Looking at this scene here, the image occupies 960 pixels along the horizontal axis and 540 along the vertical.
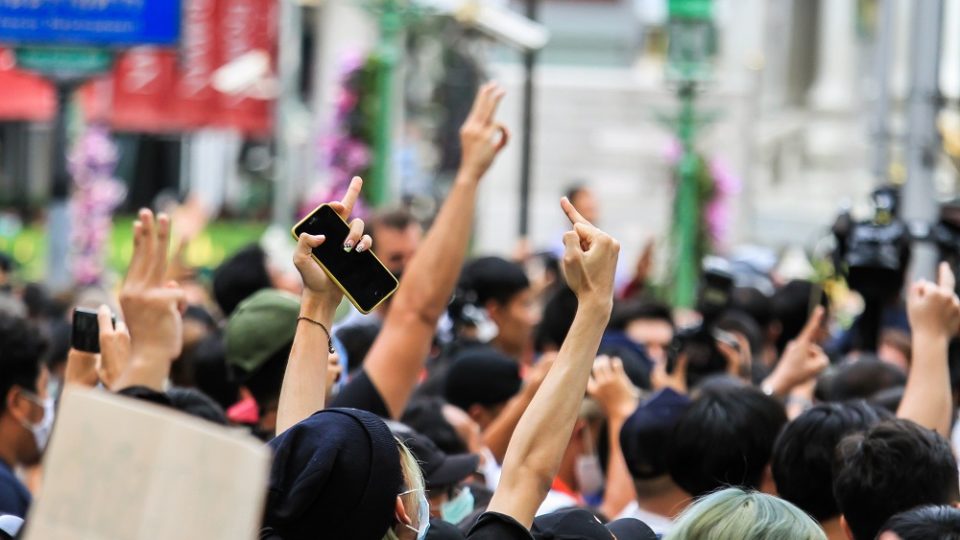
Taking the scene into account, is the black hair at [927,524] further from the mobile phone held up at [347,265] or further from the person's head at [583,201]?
the person's head at [583,201]

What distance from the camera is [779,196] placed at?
29406 mm

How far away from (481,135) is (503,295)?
2859 millimetres

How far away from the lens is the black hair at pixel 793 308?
1074cm

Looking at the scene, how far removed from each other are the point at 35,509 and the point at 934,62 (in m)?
9.70

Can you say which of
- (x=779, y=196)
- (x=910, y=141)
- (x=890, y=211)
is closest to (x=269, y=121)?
(x=779, y=196)

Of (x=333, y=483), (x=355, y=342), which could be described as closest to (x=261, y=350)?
(x=333, y=483)

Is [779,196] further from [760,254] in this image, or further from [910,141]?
[910,141]

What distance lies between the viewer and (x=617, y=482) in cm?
615

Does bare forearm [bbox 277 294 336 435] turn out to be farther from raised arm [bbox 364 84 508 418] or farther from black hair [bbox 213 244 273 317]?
black hair [bbox 213 244 273 317]

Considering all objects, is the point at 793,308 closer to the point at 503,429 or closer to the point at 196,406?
the point at 503,429

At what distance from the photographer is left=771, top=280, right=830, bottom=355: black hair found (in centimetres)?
1074

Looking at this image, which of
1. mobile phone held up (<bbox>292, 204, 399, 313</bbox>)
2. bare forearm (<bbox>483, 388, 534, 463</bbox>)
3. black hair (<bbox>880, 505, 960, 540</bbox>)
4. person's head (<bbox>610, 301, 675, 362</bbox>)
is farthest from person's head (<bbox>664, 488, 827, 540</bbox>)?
person's head (<bbox>610, 301, 675, 362</bbox>)

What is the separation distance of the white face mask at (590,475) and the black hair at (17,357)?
201 centimetres

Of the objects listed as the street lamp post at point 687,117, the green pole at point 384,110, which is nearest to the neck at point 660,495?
the street lamp post at point 687,117
